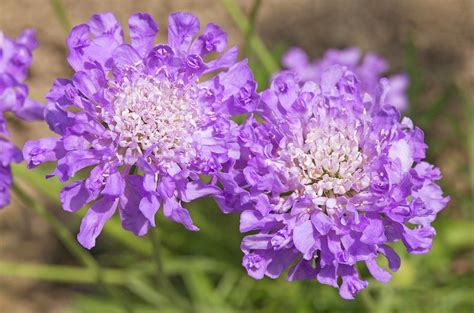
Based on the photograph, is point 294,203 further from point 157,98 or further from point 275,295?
point 275,295

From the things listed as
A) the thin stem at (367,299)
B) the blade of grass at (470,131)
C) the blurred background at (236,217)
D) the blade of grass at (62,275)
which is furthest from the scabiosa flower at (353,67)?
the blade of grass at (62,275)

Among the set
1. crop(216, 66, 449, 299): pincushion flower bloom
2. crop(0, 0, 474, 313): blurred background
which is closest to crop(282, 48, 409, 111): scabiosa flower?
crop(0, 0, 474, 313): blurred background

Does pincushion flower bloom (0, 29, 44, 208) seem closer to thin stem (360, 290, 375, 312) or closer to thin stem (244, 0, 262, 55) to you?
thin stem (244, 0, 262, 55)

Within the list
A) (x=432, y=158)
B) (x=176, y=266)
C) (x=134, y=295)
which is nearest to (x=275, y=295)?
(x=176, y=266)

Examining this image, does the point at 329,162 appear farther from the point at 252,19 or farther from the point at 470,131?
the point at 470,131

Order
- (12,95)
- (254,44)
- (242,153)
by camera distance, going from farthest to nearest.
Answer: (254,44), (12,95), (242,153)

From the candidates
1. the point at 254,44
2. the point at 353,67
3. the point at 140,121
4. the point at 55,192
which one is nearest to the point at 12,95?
the point at 140,121
